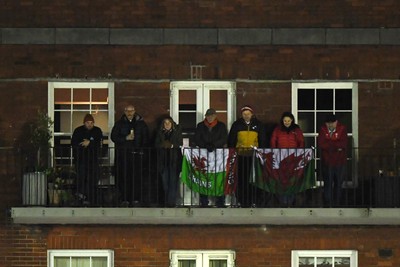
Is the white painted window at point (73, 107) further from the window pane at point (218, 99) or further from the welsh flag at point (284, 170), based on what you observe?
the welsh flag at point (284, 170)

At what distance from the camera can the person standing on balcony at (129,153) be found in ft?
78.3

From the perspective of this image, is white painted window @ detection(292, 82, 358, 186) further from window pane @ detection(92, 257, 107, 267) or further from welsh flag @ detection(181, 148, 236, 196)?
window pane @ detection(92, 257, 107, 267)

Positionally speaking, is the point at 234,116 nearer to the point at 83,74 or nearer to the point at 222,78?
the point at 222,78

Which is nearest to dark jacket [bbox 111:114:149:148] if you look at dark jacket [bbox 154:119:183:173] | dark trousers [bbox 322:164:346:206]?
dark jacket [bbox 154:119:183:173]

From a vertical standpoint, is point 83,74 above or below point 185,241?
above

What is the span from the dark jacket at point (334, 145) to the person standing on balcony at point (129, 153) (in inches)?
124

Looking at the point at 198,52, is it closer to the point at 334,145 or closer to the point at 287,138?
the point at 287,138

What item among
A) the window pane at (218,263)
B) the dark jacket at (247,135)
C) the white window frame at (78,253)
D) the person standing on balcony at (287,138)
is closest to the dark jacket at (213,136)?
the dark jacket at (247,135)

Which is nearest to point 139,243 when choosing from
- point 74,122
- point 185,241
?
point 185,241

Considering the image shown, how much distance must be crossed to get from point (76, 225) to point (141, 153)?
1910 mm

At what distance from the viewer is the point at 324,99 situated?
25.0 meters

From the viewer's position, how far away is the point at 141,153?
23891 millimetres

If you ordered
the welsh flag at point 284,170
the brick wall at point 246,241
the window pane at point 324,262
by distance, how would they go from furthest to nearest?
the window pane at point 324,262, the brick wall at point 246,241, the welsh flag at point 284,170

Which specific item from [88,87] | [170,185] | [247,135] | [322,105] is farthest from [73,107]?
[322,105]
